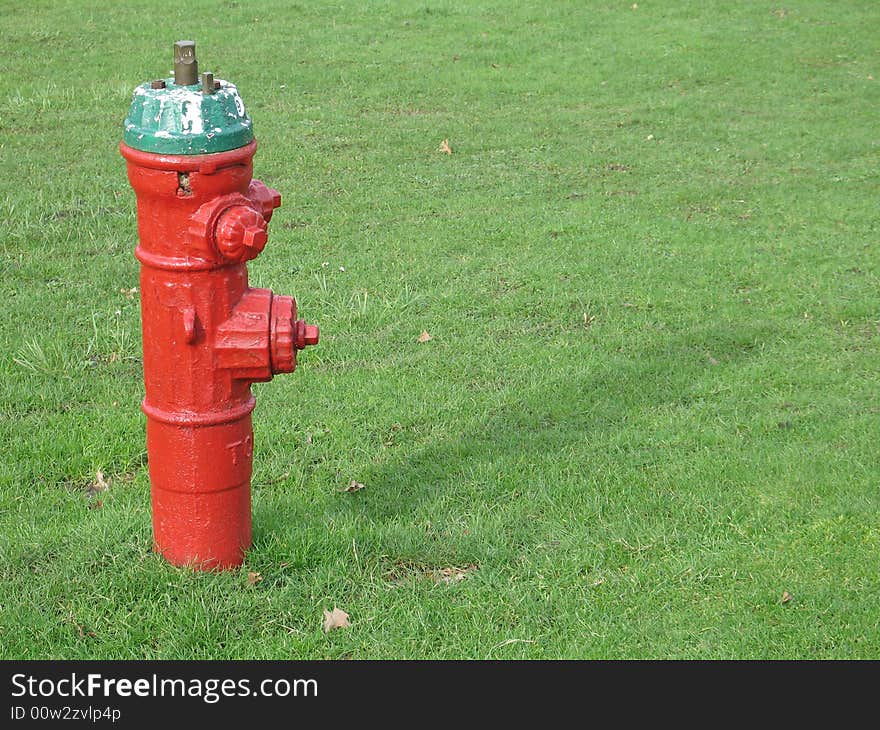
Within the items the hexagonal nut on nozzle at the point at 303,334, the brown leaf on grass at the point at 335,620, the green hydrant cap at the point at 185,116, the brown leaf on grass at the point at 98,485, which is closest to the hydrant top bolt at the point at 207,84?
the green hydrant cap at the point at 185,116

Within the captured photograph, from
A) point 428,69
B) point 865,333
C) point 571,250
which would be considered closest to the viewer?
point 865,333

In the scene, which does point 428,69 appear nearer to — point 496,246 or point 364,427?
point 496,246

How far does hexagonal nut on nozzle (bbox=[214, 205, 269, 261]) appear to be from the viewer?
3184 mm

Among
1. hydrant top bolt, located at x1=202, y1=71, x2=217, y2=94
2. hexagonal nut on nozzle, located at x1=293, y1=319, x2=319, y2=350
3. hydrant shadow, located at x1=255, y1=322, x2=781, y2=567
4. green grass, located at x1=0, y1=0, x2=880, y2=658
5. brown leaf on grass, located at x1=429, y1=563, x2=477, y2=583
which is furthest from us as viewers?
hydrant shadow, located at x1=255, y1=322, x2=781, y2=567

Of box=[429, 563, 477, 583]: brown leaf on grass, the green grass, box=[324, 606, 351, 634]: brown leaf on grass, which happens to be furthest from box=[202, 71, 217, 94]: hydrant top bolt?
box=[429, 563, 477, 583]: brown leaf on grass

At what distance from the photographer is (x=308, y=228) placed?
7.61 metres

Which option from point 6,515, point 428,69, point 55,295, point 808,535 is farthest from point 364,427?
point 428,69

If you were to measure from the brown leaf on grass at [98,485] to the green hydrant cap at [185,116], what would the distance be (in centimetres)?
163

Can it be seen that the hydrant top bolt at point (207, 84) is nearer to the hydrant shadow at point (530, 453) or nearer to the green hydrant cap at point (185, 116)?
the green hydrant cap at point (185, 116)

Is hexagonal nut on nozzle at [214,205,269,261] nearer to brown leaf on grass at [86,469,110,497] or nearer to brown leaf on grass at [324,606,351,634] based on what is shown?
brown leaf on grass at [324,606,351,634]

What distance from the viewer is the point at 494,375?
216 inches

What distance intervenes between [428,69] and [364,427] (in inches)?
320

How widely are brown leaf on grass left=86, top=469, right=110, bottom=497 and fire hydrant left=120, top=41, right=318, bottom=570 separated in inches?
33.0

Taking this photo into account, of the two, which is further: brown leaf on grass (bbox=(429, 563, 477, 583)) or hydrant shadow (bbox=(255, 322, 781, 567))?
hydrant shadow (bbox=(255, 322, 781, 567))
